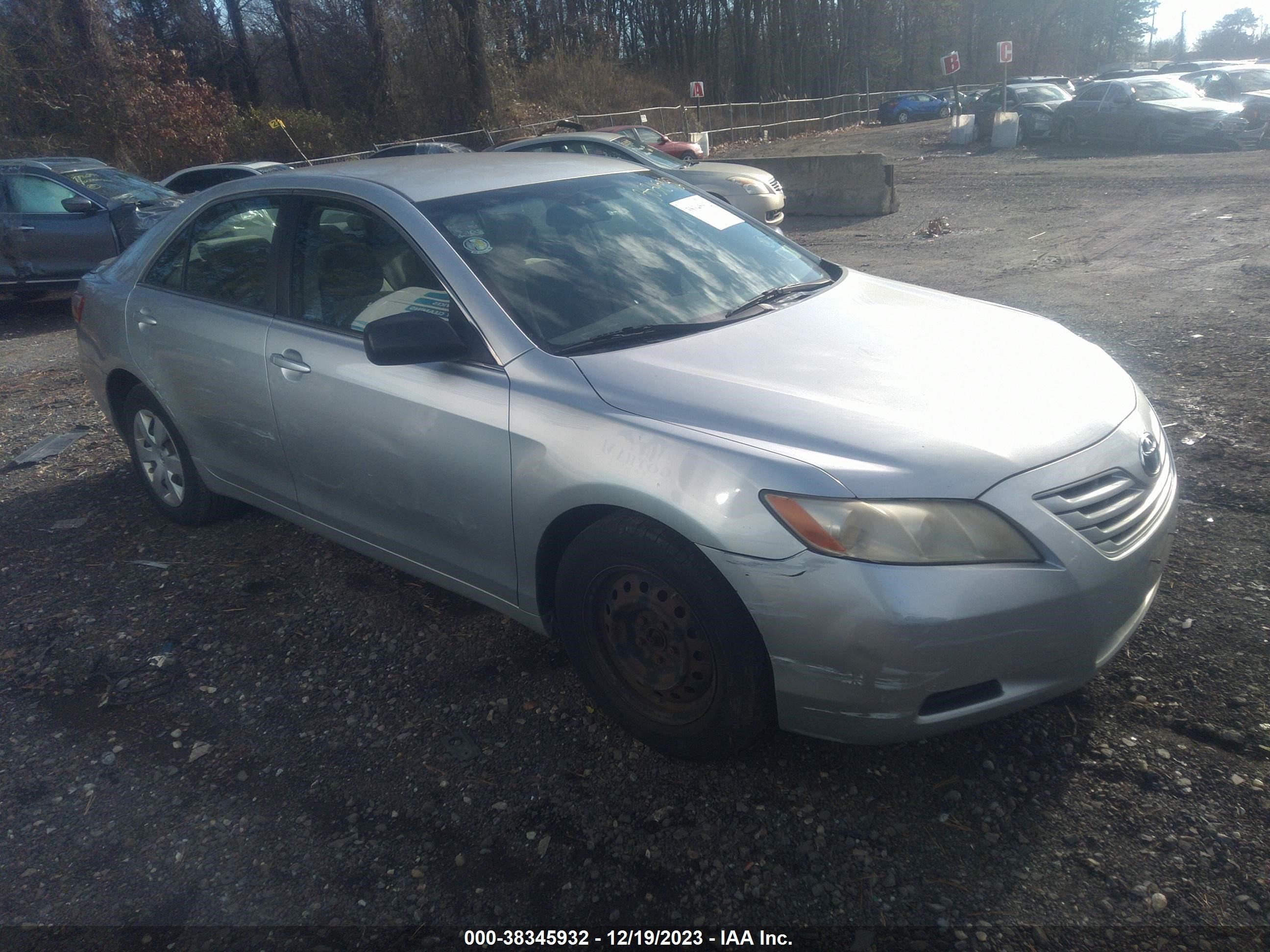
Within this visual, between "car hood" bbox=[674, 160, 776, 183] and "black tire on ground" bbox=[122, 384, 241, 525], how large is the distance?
8853mm

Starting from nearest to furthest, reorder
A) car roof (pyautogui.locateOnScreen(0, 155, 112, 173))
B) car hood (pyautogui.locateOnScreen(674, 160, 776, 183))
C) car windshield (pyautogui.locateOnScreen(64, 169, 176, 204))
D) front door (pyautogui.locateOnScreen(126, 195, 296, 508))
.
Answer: front door (pyautogui.locateOnScreen(126, 195, 296, 508))
car roof (pyautogui.locateOnScreen(0, 155, 112, 173))
car windshield (pyautogui.locateOnScreen(64, 169, 176, 204))
car hood (pyautogui.locateOnScreen(674, 160, 776, 183))

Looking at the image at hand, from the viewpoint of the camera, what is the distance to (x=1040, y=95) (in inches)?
1103

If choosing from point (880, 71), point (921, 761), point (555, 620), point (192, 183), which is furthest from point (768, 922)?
point (880, 71)

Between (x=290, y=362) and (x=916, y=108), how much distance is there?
48.2 m

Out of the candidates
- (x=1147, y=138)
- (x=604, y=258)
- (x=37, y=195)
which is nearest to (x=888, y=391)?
(x=604, y=258)

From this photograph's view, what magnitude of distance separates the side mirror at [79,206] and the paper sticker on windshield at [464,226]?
32.1 feet

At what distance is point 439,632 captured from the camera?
12.6 feet

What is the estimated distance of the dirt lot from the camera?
2.42m

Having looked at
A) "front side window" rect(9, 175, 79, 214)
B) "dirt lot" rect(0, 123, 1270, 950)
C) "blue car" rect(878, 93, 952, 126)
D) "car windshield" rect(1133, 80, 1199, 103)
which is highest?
"blue car" rect(878, 93, 952, 126)

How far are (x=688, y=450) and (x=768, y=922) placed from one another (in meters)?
1.22

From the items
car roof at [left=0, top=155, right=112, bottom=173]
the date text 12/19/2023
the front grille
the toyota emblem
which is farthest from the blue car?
the date text 12/19/2023

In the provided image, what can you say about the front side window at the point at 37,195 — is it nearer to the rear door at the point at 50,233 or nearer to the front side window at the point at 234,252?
the rear door at the point at 50,233

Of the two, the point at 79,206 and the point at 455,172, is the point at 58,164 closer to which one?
the point at 79,206

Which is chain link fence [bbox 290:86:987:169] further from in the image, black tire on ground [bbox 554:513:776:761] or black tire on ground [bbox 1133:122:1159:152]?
black tire on ground [bbox 554:513:776:761]
